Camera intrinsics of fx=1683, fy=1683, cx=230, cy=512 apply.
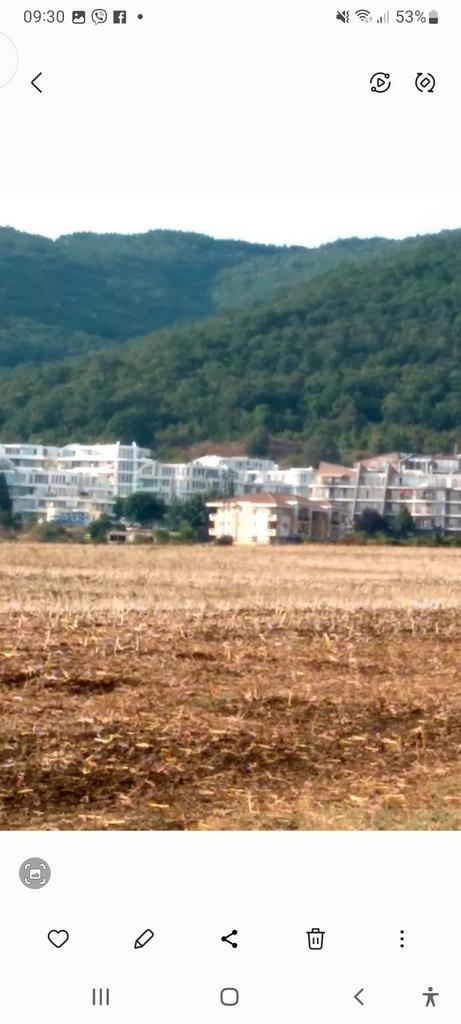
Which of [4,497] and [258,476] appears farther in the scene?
[258,476]

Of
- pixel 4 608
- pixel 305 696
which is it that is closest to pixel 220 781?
pixel 305 696

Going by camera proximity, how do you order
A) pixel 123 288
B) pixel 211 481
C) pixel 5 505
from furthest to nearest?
pixel 211 481 < pixel 5 505 < pixel 123 288

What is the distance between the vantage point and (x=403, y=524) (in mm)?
30672

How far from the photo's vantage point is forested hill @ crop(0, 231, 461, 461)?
2539 cm

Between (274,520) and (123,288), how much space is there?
753cm

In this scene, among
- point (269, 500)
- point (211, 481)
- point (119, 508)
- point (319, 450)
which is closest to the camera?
point (269, 500)

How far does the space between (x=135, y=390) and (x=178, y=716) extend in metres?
22.6

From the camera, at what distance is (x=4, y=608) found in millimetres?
14516

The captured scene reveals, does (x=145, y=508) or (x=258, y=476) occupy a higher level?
(x=258, y=476)
